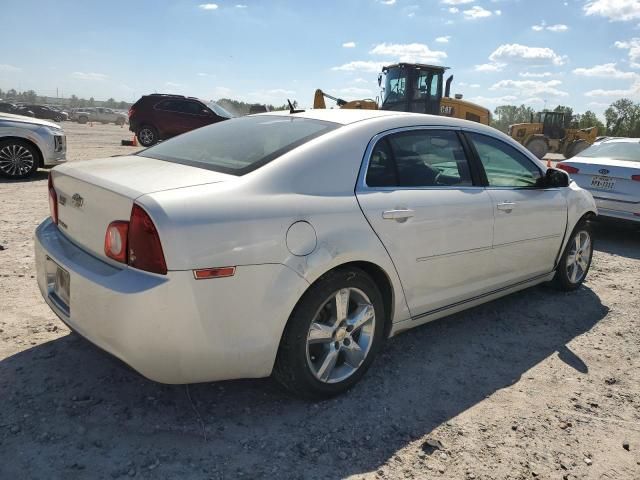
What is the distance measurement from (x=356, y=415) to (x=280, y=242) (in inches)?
41.4

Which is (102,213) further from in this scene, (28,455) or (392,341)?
(392,341)

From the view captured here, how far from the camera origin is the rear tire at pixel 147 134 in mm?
17250

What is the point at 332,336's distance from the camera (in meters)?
2.76

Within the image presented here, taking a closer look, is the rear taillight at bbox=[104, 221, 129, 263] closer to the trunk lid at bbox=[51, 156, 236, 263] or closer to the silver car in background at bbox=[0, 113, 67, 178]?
the trunk lid at bbox=[51, 156, 236, 263]

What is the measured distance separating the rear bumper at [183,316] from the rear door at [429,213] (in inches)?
29.6

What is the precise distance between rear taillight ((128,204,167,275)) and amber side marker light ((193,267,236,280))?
138mm

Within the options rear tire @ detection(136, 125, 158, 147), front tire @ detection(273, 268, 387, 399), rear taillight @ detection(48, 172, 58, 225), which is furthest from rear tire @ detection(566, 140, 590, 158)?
rear taillight @ detection(48, 172, 58, 225)

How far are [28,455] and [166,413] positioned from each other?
2.05 feet

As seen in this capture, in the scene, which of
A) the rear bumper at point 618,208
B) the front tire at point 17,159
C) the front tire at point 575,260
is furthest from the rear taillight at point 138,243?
the front tire at point 17,159

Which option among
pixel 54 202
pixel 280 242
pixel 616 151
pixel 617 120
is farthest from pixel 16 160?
pixel 617 120

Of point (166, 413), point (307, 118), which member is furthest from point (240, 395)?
point (307, 118)

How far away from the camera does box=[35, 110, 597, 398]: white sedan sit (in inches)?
87.1

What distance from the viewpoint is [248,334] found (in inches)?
93.6

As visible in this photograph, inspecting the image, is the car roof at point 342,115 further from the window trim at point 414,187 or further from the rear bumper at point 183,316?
the rear bumper at point 183,316
